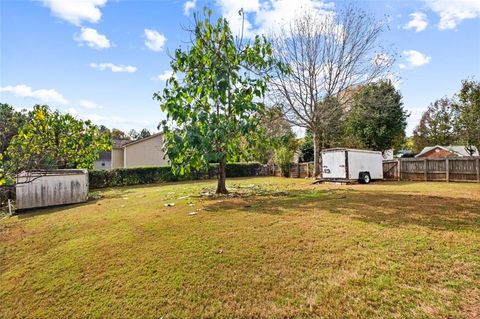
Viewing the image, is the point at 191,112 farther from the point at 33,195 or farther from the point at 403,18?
the point at 403,18

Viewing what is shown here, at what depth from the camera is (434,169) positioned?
1442 cm

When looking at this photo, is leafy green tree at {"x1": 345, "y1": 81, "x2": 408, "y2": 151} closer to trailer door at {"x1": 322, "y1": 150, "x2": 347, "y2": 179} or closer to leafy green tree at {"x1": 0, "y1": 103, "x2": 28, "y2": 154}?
trailer door at {"x1": 322, "y1": 150, "x2": 347, "y2": 179}

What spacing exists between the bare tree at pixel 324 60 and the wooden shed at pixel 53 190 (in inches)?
497

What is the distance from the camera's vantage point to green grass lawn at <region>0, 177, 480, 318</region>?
101 inches

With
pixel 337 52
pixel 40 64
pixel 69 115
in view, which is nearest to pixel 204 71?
pixel 40 64

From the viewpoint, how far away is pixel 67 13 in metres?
6.17

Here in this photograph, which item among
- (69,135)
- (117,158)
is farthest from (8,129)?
(117,158)

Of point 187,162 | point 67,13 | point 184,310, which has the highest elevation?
point 67,13

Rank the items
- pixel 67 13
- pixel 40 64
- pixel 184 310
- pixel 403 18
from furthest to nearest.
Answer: pixel 403 18 → pixel 40 64 → pixel 67 13 → pixel 184 310

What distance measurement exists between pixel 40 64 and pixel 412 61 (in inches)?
696

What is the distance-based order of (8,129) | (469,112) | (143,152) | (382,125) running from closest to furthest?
(8,129), (469,112), (382,125), (143,152)

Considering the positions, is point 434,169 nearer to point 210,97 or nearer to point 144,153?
point 210,97

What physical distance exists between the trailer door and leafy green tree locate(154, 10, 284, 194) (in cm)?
762

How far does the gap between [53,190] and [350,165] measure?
47.5 ft
